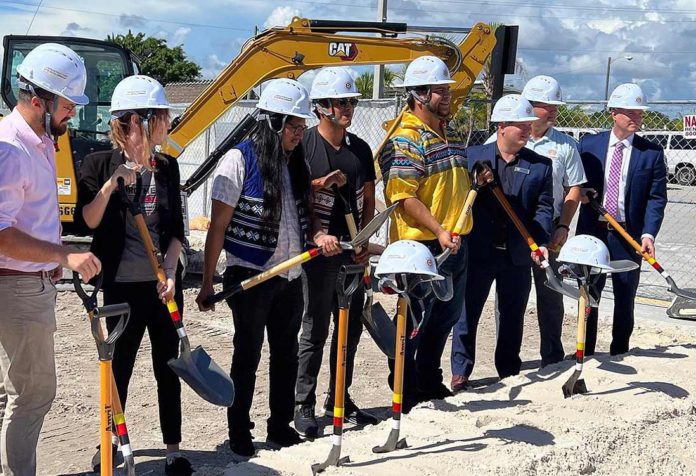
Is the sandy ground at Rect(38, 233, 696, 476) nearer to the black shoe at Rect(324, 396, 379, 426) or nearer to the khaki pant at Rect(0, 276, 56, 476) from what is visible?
the black shoe at Rect(324, 396, 379, 426)

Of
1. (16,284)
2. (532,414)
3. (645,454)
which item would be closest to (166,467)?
(16,284)

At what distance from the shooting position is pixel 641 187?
6.47 meters

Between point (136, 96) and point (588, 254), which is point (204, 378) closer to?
point (136, 96)

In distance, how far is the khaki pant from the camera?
363 cm

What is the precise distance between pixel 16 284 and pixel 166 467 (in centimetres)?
145

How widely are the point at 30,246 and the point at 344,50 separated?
6803 mm

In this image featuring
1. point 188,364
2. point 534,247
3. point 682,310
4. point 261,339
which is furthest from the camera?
point 682,310

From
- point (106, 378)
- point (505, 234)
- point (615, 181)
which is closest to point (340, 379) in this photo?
point (106, 378)

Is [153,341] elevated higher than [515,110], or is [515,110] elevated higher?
[515,110]

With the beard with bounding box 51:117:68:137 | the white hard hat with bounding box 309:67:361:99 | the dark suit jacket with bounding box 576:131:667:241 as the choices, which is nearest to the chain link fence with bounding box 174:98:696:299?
the dark suit jacket with bounding box 576:131:667:241

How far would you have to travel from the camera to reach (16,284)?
3645 millimetres

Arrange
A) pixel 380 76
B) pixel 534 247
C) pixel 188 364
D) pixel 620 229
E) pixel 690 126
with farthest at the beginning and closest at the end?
pixel 380 76 → pixel 690 126 → pixel 620 229 → pixel 534 247 → pixel 188 364

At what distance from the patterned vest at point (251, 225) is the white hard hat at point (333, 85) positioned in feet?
2.18

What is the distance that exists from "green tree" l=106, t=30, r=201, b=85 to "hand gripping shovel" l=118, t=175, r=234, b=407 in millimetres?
45806
